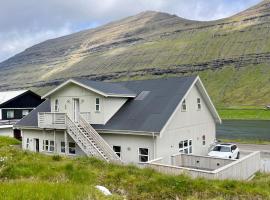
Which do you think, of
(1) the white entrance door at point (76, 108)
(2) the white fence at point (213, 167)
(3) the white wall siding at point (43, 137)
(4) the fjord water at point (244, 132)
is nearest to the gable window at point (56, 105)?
(3) the white wall siding at point (43, 137)

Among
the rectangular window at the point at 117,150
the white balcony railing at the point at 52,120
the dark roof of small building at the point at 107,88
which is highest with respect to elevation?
the dark roof of small building at the point at 107,88

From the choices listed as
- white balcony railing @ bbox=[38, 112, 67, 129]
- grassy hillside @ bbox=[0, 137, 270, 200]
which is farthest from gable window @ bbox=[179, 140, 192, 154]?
grassy hillside @ bbox=[0, 137, 270, 200]

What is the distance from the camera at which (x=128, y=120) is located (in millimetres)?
27391

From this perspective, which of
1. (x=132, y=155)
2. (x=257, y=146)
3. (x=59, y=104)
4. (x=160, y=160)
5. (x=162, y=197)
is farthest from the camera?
(x=257, y=146)

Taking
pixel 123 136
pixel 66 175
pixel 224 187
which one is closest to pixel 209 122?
pixel 123 136

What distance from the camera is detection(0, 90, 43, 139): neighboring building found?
5331cm

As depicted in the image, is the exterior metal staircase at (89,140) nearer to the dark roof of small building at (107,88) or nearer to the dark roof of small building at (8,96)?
the dark roof of small building at (107,88)

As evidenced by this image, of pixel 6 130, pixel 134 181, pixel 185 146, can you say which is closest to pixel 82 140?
pixel 185 146

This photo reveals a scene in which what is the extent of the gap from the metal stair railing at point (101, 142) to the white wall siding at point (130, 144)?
1119mm

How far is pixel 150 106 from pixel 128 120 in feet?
6.89

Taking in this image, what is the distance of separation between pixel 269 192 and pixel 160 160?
926 centimetres

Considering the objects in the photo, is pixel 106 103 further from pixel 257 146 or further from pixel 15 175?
pixel 257 146

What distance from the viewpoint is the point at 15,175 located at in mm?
12742

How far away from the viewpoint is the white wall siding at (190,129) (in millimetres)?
26047
